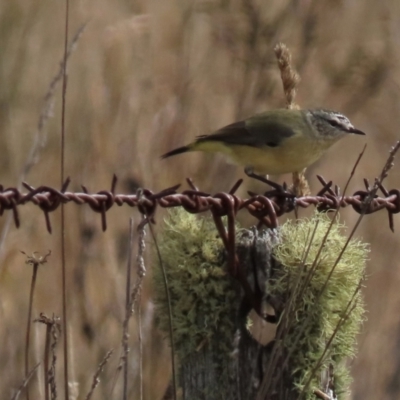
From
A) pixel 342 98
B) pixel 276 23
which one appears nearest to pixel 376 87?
pixel 342 98

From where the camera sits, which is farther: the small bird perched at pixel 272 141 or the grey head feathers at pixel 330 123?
the grey head feathers at pixel 330 123

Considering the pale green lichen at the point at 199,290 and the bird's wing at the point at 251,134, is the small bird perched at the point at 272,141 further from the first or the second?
the pale green lichen at the point at 199,290

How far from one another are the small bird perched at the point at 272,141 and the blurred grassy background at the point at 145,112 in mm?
137

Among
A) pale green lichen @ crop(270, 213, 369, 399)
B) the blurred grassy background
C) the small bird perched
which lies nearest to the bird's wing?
the small bird perched

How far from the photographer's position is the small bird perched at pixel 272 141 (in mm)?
3660

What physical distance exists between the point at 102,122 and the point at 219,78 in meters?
0.67

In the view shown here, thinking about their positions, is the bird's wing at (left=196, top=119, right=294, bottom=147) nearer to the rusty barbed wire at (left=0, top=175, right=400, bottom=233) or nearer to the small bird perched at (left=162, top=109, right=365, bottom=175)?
the small bird perched at (left=162, top=109, right=365, bottom=175)

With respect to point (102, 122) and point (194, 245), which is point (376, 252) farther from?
point (194, 245)

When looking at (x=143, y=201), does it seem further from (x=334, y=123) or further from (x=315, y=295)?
(x=334, y=123)

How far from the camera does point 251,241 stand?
6.32 feet

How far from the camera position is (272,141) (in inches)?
147

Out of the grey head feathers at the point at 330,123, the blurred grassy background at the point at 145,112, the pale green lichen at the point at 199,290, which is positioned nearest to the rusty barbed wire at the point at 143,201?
the pale green lichen at the point at 199,290

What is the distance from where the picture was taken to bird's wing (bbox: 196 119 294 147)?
3.66 m

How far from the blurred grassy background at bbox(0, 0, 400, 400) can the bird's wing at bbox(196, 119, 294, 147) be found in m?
0.15
